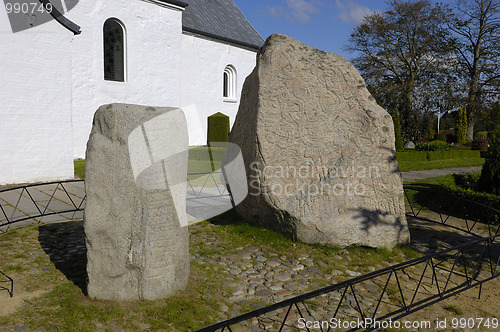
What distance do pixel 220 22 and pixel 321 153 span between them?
18.7 meters

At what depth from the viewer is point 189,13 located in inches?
778

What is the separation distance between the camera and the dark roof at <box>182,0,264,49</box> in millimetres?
19378

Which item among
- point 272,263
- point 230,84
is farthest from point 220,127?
point 272,263

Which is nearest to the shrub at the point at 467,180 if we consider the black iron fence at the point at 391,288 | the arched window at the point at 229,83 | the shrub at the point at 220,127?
the black iron fence at the point at 391,288

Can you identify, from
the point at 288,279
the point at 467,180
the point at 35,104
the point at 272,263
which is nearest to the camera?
the point at 288,279

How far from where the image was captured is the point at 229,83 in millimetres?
22422

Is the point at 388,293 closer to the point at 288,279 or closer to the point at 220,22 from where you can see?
the point at 288,279

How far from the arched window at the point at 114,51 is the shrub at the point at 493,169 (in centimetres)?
1379

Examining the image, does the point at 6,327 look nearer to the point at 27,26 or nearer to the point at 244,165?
the point at 244,165

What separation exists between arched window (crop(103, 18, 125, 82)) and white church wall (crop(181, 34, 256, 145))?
12.1 ft

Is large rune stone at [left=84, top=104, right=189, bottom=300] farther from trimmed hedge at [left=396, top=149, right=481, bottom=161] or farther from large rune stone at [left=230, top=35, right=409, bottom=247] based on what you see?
trimmed hedge at [left=396, top=149, right=481, bottom=161]

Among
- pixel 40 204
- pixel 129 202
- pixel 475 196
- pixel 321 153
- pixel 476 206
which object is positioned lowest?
pixel 40 204

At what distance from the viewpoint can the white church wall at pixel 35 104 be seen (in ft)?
31.9

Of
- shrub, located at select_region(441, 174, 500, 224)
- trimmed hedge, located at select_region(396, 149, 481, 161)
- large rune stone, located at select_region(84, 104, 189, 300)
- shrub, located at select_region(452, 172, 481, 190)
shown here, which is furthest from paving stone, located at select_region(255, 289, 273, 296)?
trimmed hedge, located at select_region(396, 149, 481, 161)
